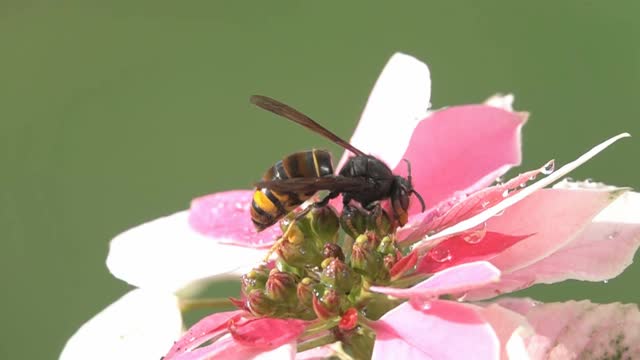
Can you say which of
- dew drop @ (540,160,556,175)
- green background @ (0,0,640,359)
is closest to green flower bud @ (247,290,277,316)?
dew drop @ (540,160,556,175)

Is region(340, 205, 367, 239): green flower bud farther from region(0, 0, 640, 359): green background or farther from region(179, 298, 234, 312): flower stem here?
region(0, 0, 640, 359): green background

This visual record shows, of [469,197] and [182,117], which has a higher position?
[469,197]

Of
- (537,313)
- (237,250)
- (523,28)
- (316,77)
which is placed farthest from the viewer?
(316,77)

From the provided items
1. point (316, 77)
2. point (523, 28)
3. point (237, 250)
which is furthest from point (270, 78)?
point (237, 250)

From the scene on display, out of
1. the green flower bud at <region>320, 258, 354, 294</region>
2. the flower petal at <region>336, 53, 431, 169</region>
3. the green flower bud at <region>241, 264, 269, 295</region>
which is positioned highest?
the flower petal at <region>336, 53, 431, 169</region>

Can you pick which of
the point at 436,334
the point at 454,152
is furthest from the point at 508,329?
the point at 454,152

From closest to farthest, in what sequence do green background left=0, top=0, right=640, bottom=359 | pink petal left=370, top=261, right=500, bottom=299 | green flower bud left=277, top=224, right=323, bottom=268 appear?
pink petal left=370, top=261, right=500, bottom=299 → green flower bud left=277, top=224, right=323, bottom=268 → green background left=0, top=0, right=640, bottom=359

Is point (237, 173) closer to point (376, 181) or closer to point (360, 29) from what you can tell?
point (360, 29)

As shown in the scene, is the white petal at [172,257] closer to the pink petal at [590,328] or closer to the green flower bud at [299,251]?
the green flower bud at [299,251]
